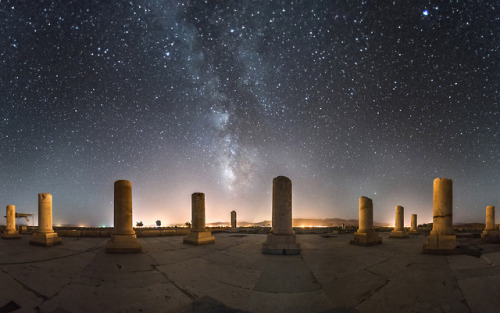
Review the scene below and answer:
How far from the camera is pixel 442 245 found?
8.68 m

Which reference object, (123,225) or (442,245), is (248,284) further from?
(442,245)

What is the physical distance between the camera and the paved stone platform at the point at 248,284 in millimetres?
4727

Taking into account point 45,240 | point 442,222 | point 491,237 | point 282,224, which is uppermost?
point 442,222

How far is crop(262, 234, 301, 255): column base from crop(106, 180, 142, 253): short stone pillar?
5.04 meters

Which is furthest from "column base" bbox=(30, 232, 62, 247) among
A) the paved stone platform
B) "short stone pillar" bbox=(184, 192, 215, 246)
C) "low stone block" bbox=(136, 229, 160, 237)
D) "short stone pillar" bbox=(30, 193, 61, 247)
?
"short stone pillar" bbox=(184, 192, 215, 246)

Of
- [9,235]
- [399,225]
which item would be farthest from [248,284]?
[9,235]

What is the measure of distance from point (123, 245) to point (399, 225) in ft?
53.5

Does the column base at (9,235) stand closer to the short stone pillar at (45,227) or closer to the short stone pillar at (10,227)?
the short stone pillar at (10,227)

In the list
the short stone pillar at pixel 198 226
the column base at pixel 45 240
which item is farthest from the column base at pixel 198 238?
the column base at pixel 45 240

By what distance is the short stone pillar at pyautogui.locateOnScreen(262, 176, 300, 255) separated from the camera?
9492 mm

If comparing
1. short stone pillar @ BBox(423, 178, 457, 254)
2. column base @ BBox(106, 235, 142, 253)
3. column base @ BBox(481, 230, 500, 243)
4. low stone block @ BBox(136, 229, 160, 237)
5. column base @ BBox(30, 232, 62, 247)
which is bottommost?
low stone block @ BBox(136, 229, 160, 237)

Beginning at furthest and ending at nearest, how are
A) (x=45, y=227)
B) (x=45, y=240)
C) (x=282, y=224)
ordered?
(x=45, y=227) → (x=45, y=240) → (x=282, y=224)

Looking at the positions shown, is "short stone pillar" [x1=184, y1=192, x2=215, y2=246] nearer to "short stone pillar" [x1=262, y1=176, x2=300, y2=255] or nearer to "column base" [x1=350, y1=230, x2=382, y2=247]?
"short stone pillar" [x1=262, y1=176, x2=300, y2=255]

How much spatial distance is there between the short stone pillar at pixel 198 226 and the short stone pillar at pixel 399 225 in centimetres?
1139
